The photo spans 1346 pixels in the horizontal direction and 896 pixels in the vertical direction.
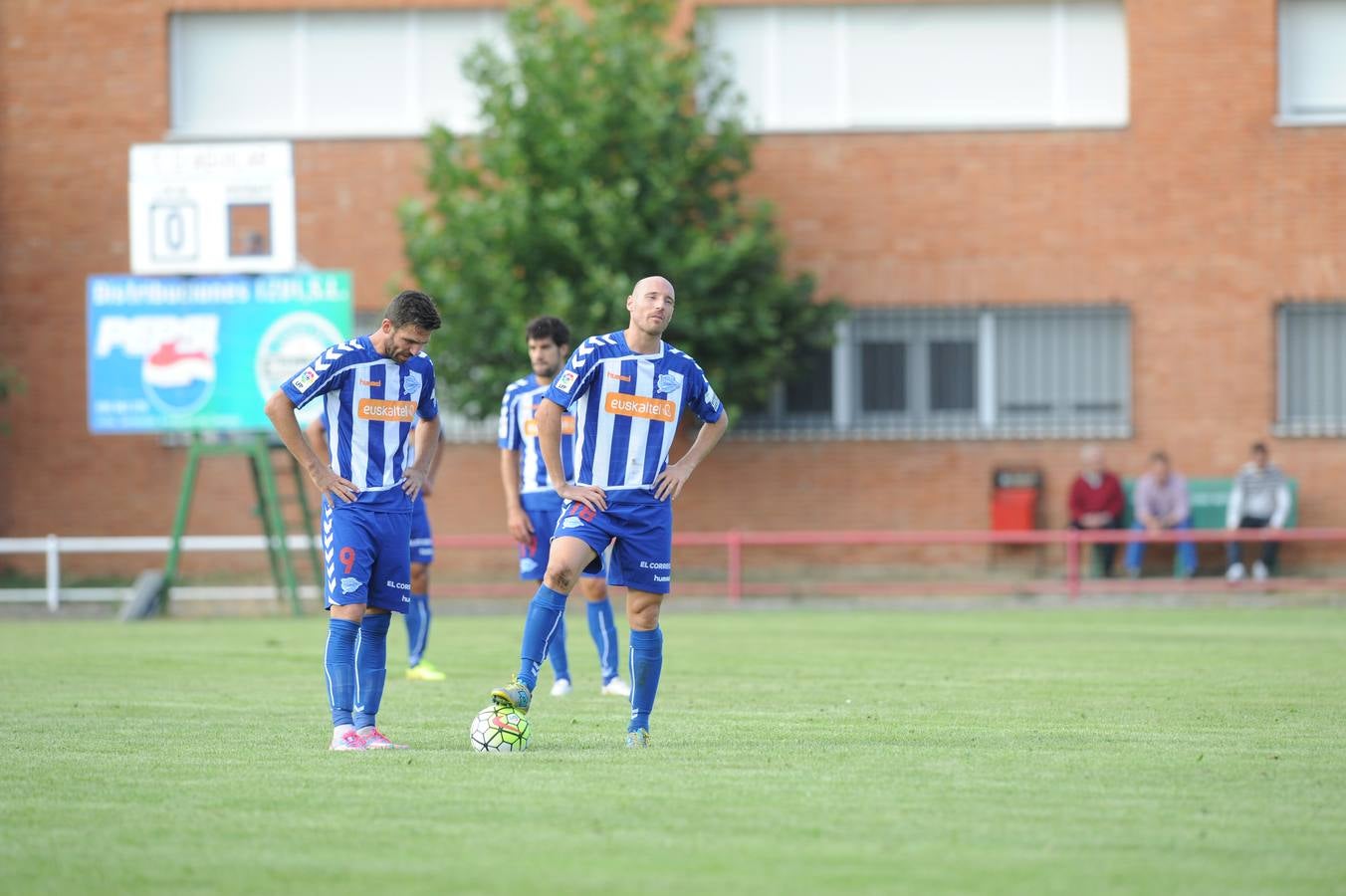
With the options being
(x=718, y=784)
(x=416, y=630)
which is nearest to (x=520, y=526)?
(x=416, y=630)

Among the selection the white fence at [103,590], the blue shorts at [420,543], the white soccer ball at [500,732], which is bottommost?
the white fence at [103,590]

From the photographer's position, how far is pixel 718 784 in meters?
7.77

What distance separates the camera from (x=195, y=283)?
22.7 metres

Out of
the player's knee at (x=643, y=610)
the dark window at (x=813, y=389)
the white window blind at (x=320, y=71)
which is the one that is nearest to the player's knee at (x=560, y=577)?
the player's knee at (x=643, y=610)

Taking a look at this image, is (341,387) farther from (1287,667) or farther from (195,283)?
(195,283)

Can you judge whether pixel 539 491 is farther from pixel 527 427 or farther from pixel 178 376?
pixel 178 376

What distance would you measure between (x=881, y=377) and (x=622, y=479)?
1873 centimetres

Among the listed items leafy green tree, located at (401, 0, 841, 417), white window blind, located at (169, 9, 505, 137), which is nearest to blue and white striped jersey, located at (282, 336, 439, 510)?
leafy green tree, located at (401, 0, 841, 417)

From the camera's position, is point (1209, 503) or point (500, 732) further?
point (1209, 503)

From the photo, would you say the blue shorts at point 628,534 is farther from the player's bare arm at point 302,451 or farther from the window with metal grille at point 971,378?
the window with metal grille at point 971,378

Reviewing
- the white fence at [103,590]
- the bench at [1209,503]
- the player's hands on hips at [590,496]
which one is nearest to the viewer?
the player's hands on hips at [590,496]

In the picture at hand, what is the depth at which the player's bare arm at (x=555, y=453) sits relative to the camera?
9.18 metres

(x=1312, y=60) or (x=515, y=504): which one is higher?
(x=1312, y=60)

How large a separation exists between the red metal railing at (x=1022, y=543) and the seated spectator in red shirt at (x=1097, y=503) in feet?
0.56
